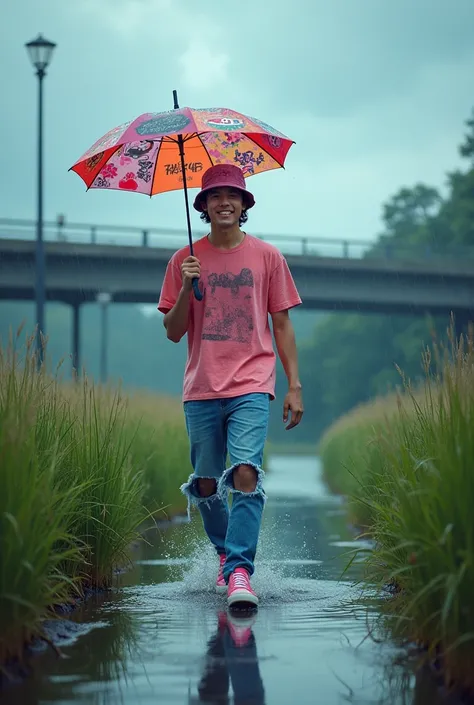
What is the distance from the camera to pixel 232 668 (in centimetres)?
468

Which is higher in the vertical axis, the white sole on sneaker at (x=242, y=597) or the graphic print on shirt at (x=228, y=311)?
the graphic print on shirt at (x=228, y=311)

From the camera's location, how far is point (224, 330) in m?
6.66

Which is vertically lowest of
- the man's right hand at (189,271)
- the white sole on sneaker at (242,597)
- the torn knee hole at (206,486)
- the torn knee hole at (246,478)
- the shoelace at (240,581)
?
the white sole on sneaker at (242,597)

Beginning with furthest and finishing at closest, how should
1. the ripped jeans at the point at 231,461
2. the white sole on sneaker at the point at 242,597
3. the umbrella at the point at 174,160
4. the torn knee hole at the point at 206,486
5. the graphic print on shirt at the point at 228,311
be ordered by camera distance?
the umbrella at the point at 174,160 < the torn knee hole at the point at 206,486 < the graphic print on shirt at the point at 228,311 < the ripped jeans at the point at 231,461 < the white sole on sneaker at the point at 242,597

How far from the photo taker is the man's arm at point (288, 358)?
22.1 feet

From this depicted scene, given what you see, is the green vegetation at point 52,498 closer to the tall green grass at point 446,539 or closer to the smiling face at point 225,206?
the smiling face at point 225,206

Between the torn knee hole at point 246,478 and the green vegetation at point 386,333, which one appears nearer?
the torn knee hole at point 246,478

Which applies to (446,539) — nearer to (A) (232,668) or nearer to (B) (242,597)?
(A) (232,668)

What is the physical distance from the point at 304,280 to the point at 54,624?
4177 centimetres

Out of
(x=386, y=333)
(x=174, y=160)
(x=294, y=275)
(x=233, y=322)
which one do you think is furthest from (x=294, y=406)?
(x=386, y=333)

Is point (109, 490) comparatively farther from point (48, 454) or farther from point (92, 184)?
point (92, 184)

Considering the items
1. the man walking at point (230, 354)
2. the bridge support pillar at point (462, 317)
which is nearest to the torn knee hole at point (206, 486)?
the man walking at point (230, 354)

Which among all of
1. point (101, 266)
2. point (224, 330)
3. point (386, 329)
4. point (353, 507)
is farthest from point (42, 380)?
point (386, 329)

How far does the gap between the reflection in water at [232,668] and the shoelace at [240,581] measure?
0.38 meters
